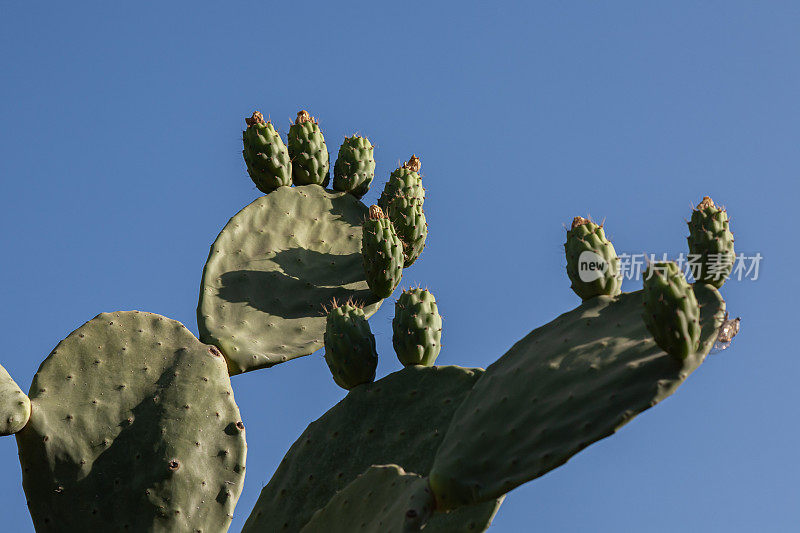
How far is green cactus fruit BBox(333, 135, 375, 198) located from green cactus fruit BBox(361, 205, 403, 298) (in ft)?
1.74

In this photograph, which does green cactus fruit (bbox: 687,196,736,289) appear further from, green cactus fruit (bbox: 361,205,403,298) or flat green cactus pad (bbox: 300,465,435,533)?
green cactus fruit (bbox: 361,205,403,298)

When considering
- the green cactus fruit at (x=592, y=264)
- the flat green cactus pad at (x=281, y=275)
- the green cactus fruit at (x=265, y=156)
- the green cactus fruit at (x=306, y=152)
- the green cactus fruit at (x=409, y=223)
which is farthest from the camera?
the green cactus fruit at (x=306, y=152)

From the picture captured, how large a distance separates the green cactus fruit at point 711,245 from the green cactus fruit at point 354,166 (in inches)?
65.1

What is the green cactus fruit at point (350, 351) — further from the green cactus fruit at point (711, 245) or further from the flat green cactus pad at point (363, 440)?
the green cactus fruit at point (711, 245)

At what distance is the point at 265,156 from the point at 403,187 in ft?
1.77

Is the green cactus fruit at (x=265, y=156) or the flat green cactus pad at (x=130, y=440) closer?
the flat green cactus pad at (x=130, y=440)

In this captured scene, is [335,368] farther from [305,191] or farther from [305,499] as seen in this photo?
[305,191]

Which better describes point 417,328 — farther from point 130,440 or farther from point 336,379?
point 130,440

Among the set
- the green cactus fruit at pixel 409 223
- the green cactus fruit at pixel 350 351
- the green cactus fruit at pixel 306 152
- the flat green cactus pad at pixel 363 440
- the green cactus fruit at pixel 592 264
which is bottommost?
the flat green cactus pad at pixel 363 440

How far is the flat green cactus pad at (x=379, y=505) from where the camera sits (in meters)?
2.19

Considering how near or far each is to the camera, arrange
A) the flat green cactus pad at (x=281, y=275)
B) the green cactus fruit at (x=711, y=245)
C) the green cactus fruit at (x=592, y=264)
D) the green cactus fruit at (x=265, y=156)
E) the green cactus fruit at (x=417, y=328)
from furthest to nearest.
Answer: the green cactus fruit at (x=265, y=156) < the flat green cactus pad at (x=281, y=275) < the green cactus fruit at (x=417, y=328) < the green cactus fruit at (x=592, y=264) < the green cactus fruit at (x=711, y=245)

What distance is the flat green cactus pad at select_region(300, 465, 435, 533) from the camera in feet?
7.20

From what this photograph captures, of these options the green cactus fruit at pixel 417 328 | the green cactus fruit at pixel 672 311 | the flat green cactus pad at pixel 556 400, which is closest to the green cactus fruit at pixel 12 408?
the green cactus fruit at pixel 417 328

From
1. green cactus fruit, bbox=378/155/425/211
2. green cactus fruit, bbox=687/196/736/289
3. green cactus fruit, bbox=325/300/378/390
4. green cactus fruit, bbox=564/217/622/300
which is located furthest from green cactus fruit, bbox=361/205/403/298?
green cactus fruit, bbox=687/196/736/289
